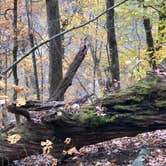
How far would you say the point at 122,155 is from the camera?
6.79 metres

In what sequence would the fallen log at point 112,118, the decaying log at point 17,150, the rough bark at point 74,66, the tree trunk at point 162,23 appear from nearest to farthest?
the fallen log at point 112,118
the decaying log at point 17,150
the rough bark at point 74,66
the tree trunk at point 162,23

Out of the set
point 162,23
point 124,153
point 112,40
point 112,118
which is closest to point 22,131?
point 112,118

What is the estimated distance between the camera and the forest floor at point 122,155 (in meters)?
6.28

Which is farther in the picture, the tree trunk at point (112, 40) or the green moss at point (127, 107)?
the tree trunk at point (112, 40)

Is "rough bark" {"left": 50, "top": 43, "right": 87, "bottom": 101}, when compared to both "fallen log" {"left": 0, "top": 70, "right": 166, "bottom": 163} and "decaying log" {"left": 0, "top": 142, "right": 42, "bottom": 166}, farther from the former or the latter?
"decaying log" {"left": 0, "top": 142, "right": 42, "bottom": 166}

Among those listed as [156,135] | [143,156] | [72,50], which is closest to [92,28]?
[72,50]

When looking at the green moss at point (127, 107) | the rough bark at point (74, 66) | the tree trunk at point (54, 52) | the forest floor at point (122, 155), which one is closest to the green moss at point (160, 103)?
the green moss at point (127, 107)

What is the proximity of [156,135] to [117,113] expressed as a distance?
159 cm

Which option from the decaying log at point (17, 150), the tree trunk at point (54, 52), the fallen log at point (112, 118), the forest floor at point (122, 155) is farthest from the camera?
the tree trunk at point (54, 52)

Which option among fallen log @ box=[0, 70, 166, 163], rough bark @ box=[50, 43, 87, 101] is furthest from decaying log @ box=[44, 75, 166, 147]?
rough bark @ box=[50, 43, 87, 101]

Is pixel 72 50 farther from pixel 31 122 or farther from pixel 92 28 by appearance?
pixel 31 122

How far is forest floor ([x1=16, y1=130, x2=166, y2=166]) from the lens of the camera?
20.6ft

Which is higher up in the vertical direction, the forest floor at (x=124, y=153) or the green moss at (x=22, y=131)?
the green moss at (x=22, y=131)

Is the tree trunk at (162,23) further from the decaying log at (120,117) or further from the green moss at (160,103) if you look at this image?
the green moss at (160,103)
